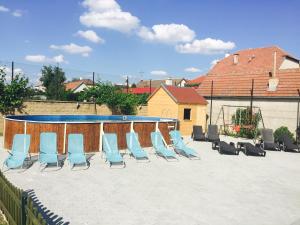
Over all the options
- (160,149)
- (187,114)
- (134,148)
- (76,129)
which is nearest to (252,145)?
(160,149)

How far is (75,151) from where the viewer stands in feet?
42.4

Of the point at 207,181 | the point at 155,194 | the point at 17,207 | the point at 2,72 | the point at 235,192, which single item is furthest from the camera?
the point at 2,72

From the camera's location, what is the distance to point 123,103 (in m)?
27.6

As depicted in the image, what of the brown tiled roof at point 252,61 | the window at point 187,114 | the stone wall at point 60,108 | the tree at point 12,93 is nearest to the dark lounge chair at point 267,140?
the window at point 187,114

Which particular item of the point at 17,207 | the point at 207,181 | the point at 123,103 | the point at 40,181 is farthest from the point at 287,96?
the point at 17,207

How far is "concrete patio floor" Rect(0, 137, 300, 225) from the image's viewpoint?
25.2ft

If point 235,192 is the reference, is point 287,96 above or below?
above

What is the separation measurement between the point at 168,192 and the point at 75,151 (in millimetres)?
4895

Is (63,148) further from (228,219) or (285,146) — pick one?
(285,146)

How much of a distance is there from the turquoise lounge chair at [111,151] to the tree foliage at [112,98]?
499 inches

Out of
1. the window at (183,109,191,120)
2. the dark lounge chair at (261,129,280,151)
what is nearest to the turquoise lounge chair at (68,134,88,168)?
the dark lounge chair at (261,129,280,151)

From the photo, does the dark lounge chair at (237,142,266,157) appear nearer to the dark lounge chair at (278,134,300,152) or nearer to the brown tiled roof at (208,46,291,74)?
the dark lounge chair at (278,134,300,152)

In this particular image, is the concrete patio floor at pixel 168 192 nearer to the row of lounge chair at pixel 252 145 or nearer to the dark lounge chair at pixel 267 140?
the row of lounge chair at pixel 252 145

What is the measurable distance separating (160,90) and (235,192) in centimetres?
1737
